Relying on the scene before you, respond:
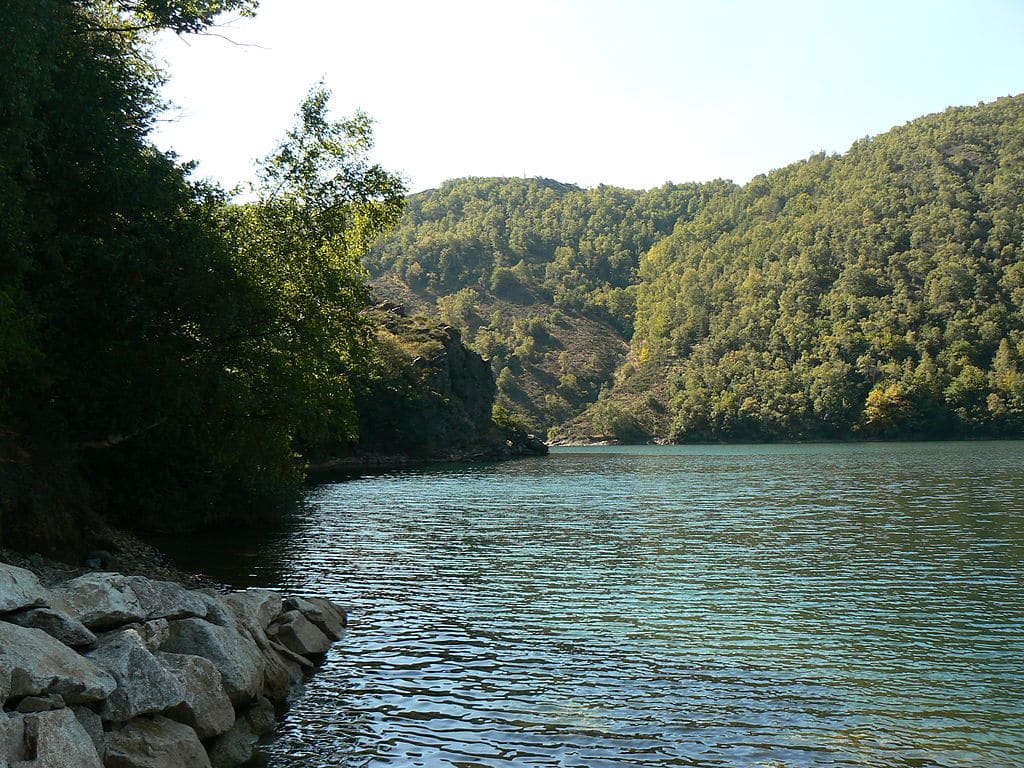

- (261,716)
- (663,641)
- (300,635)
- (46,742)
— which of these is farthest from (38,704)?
(663,641)

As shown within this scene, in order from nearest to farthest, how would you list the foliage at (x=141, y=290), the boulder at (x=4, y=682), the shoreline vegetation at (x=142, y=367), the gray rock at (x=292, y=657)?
1. the boulder at (x=4, y=682)
2. the shoreline vegetation at (x=142, y=367)
3. the gray rock at (x=292, y=657)
4. the foliage at (x=141, y=290)

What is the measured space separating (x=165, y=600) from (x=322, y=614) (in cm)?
526

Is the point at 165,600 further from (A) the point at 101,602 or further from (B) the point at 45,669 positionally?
(B) the point at 45,669

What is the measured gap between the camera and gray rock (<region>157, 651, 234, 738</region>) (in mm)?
11742

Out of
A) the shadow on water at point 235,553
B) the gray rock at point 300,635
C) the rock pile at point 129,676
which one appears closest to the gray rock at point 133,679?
the rock pile at point 129,676

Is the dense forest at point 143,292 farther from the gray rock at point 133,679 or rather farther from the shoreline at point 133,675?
the gray rock at point 133,679

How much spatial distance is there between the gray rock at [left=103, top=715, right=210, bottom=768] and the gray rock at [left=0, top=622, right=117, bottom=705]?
0.61 meters

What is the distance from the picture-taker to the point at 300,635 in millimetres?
17219

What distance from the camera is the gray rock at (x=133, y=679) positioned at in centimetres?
1081

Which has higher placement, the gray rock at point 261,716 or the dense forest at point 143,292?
the dense forest at point 143,292

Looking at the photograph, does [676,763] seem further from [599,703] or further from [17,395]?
[17,395]

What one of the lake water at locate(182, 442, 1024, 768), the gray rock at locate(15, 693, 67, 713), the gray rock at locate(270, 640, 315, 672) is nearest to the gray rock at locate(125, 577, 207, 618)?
the gray rock at locate(270, 640, 315, 672)

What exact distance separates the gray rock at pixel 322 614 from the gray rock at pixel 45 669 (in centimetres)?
799

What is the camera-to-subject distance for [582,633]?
1902cm
